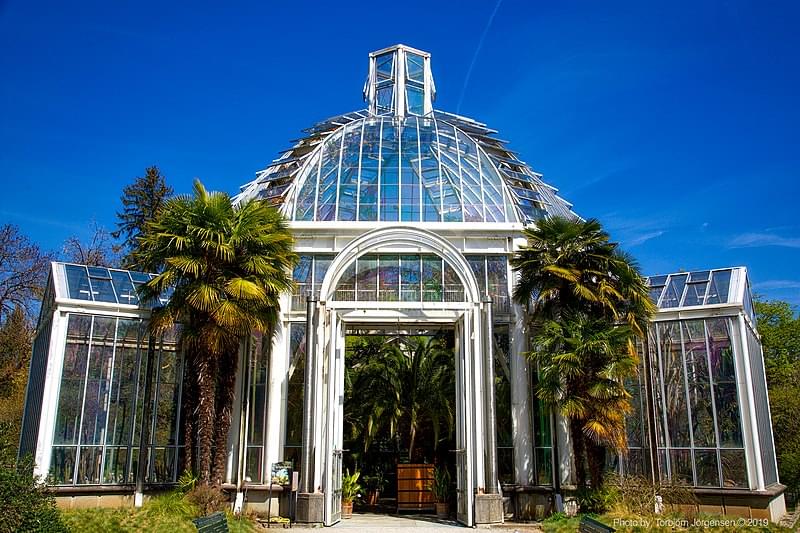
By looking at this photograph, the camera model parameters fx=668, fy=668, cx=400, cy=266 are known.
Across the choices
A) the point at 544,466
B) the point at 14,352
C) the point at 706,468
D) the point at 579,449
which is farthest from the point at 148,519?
the point at 14,352

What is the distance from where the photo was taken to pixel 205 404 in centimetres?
1803

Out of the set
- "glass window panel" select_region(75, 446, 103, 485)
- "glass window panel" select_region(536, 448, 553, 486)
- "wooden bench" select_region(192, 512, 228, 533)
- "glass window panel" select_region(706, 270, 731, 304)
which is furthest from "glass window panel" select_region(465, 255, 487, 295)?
"glass window panel" select_region(75, 446, 103, 485)

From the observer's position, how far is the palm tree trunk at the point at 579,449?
59.4 feet

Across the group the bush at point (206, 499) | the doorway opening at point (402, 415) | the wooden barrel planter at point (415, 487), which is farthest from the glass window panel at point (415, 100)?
the bush at point (206, 499)

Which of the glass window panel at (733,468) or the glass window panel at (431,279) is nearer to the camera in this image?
the glass window panel at (733,468)

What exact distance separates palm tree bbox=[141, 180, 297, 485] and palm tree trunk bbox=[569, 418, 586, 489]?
29.4ft

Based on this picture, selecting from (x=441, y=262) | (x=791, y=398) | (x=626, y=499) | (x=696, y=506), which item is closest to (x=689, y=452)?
(x=696, y=506)

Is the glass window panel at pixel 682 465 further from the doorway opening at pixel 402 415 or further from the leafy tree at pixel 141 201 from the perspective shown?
the leafy tree at pixel 141 201

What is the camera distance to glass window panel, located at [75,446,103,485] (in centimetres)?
1823

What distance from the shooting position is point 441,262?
19.7 m

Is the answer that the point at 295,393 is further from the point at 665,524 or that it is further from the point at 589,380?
the point at 665,524

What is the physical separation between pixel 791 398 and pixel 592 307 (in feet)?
44.5

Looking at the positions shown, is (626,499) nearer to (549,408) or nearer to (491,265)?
(549,408)

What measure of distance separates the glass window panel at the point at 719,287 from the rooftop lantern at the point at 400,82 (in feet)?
44.8
